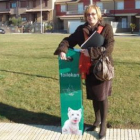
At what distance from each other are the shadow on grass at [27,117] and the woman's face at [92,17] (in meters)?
1.79

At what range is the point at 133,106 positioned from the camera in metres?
5.81

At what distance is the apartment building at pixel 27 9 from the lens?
69312 mm

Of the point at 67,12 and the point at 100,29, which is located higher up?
the point at 67,12

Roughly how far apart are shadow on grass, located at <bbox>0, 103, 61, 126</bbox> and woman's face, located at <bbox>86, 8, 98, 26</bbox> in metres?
1.79

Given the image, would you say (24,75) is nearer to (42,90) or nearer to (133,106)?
(42,90)

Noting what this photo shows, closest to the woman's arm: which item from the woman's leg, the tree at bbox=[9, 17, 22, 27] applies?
the woman's leg

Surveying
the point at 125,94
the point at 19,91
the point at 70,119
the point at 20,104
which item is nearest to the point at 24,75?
the point at 19,91

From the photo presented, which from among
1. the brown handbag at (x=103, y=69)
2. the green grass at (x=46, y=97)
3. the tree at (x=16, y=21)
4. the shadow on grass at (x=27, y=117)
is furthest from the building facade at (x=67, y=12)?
the brown handbag at (x=103, y=69)

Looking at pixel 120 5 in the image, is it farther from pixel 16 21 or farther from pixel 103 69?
pixel 103 69

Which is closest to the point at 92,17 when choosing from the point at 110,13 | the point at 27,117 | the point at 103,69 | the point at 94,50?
the point at 94,50

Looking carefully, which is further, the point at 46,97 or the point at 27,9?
the point at 27,9

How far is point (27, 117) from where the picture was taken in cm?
556

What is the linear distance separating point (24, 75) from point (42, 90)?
1.54 meters

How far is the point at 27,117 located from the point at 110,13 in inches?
2291
